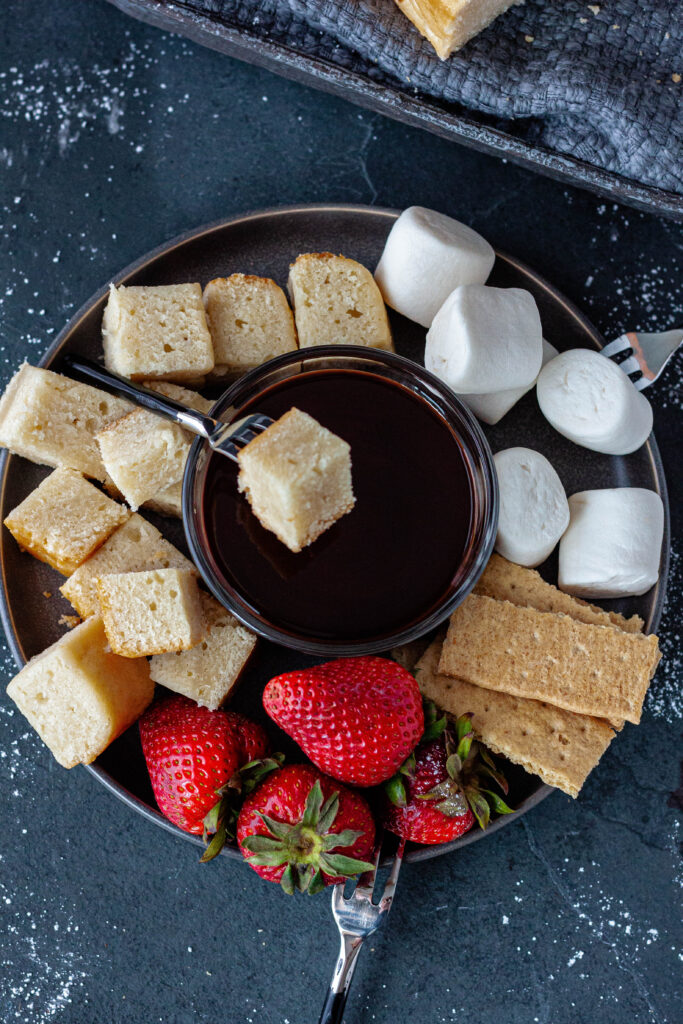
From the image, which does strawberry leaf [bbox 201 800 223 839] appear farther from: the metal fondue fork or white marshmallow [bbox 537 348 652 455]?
white marshmallow [bbox 537 348 652 455]

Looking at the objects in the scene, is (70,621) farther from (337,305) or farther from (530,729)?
(530,729)

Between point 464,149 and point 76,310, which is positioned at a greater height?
point 464,149

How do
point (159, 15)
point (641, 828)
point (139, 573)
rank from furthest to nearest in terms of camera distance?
point (641, 828)
point (159, 15)
point (139, 573)

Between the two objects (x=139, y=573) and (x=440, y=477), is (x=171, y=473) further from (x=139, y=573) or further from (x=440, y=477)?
(x=440, y=477)

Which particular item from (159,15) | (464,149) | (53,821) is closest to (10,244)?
(159,15)

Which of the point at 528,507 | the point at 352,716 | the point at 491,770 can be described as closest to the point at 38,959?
the point at 352,716

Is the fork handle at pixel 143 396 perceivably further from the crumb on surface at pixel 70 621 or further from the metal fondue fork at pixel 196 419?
the crumb on surface at pixel 70 621
